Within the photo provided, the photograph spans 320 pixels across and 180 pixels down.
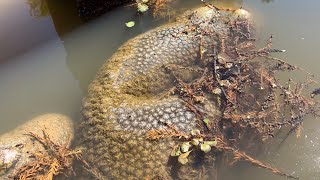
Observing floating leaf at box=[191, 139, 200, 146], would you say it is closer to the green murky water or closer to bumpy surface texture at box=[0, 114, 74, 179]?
the green murky water

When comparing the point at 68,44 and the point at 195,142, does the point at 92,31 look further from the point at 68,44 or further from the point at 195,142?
the point at 195,142

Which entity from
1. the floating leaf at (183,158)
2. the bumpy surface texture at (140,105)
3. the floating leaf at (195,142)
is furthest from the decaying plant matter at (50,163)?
the floating leaf at (195,142)

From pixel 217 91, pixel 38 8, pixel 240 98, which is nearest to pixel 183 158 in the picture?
pixel 217 91

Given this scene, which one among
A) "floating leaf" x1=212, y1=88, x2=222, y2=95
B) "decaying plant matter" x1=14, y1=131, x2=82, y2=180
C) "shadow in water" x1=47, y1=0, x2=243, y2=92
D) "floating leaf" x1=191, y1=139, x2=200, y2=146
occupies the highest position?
"shadow in water" x1=47, y1=0, x2=243, y2=92

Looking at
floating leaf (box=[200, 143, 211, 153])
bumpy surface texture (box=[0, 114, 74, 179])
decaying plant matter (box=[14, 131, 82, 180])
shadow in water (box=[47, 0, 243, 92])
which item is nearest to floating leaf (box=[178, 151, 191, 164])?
floating leaf (box=[200, 143, 211, 153])

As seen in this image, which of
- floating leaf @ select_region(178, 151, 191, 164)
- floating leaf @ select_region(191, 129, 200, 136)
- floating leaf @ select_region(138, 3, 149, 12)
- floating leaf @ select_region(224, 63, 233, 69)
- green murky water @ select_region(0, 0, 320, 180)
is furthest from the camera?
floating leaf @ select_region(138, 3, 149, 12)

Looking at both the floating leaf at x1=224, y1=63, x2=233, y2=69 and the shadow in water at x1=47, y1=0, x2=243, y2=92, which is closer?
the floating leaf at x1=224, y1=63, x2=233, y2=69

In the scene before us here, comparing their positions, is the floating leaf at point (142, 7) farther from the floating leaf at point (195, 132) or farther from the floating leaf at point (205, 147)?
the floating leaf at point (205, 147)
